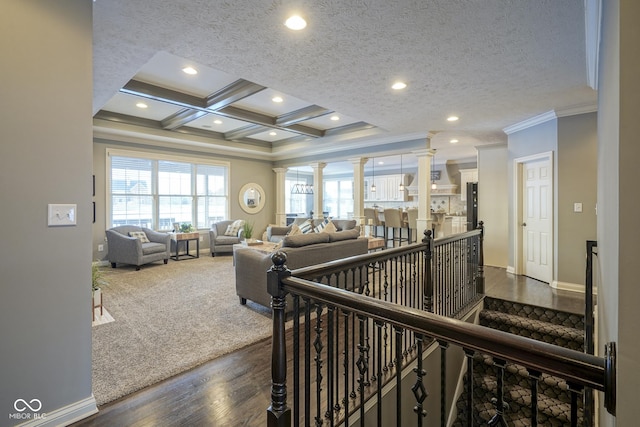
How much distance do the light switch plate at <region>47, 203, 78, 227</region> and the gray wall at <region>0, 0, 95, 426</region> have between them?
30 millimetres

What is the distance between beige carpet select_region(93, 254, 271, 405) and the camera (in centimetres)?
231

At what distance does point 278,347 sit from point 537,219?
5.15 meters

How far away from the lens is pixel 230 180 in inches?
328

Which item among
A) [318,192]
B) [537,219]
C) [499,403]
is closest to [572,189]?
[537,219]

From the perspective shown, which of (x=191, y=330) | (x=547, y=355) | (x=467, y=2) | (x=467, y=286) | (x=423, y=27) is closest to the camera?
(x=547, y=355)

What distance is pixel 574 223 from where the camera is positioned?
4379mm

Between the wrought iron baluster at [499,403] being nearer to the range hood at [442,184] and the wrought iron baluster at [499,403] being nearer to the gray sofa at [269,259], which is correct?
the gray sofa at [269,259]

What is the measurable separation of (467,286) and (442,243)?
1.15m

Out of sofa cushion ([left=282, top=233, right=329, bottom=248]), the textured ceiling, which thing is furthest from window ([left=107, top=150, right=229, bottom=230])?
sofa cushion ([left=282, top=233, right=329, bottom=248])

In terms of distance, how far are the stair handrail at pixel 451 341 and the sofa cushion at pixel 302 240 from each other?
2167 mm

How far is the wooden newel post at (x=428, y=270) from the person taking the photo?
→ 9.64 ft

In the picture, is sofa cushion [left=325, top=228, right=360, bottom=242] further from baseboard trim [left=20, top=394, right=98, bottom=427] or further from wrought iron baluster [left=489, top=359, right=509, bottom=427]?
wrought iron baluster [left=489, top=359, right=509, bottom=427]

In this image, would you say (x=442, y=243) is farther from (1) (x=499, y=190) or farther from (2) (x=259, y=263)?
(1) (x=499, y=190)

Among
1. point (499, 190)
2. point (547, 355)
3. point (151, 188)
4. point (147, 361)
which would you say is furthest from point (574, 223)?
point (151, 188)
